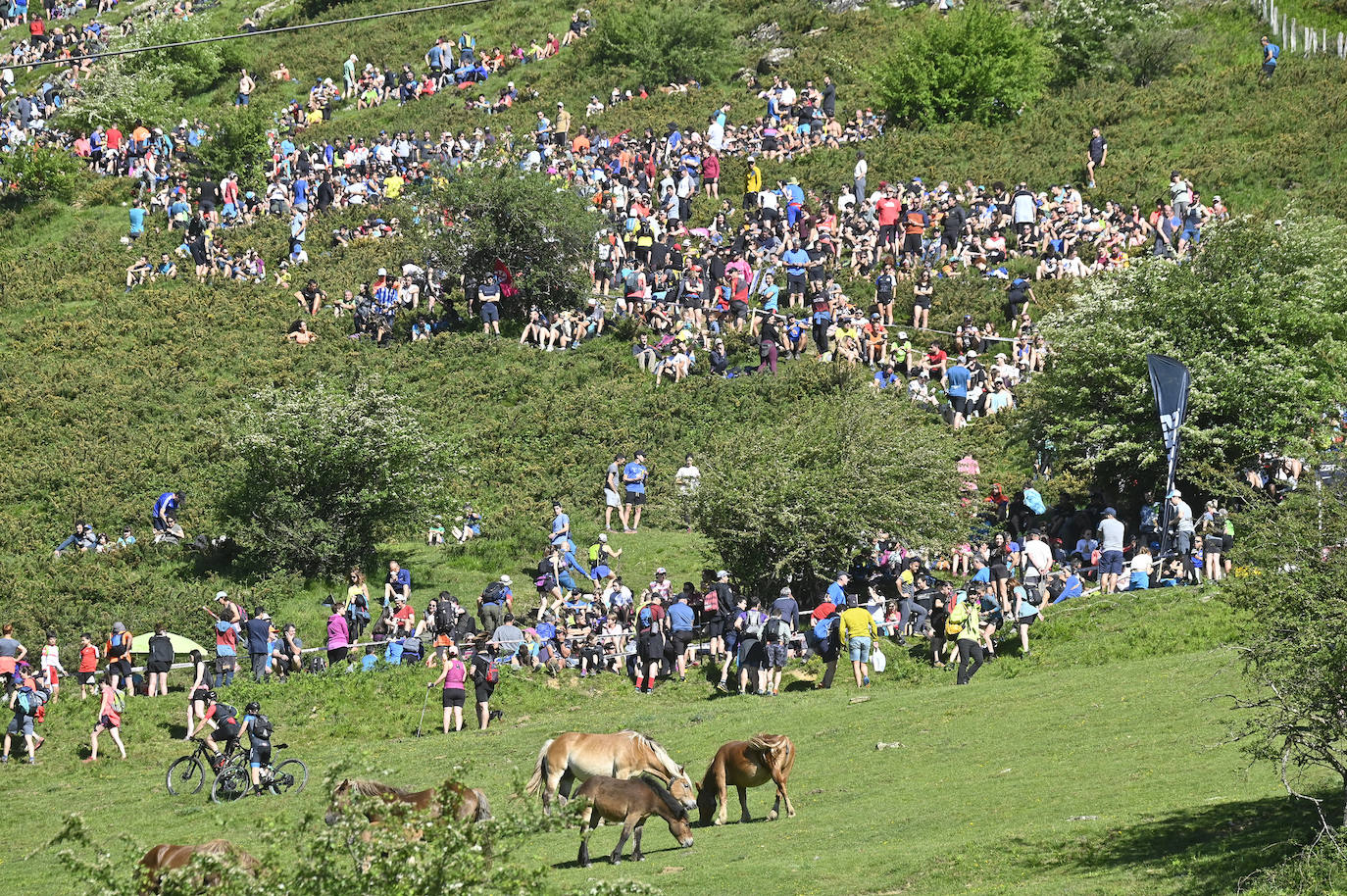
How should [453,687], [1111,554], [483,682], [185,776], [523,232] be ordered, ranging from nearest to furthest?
[185,776] → [453,687] → [483,682] → [1111,554] → [523,232]

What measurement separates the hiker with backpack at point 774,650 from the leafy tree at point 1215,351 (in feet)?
30.3

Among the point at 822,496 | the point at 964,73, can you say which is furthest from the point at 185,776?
the point at 964,73

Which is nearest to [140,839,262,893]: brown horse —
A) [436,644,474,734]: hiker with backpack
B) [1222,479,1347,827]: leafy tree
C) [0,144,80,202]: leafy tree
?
[1222,479,1347,827]: leafy tree

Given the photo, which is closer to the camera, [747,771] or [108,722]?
[747,771]

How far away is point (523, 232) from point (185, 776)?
81.4 ft

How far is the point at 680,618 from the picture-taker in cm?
2723

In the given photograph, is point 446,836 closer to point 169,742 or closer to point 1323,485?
point 1323,485

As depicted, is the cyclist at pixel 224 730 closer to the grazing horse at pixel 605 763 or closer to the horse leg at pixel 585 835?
the grazing horse at pixel 605 763

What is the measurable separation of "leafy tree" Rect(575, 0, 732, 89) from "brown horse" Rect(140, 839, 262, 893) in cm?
5324

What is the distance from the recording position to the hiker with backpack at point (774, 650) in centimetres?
2586

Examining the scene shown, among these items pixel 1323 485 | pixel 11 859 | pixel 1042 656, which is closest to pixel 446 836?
pixel 1323 485

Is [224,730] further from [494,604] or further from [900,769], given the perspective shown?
[900,769]

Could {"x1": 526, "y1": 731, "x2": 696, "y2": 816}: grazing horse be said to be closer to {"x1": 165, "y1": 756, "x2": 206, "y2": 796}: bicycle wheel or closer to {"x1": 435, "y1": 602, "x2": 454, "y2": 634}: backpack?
{"x1": 165, "y1": 756, "x2": 206, "y2": 796}: bicycle wheel

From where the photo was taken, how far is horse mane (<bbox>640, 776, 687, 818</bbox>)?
1606 cm
